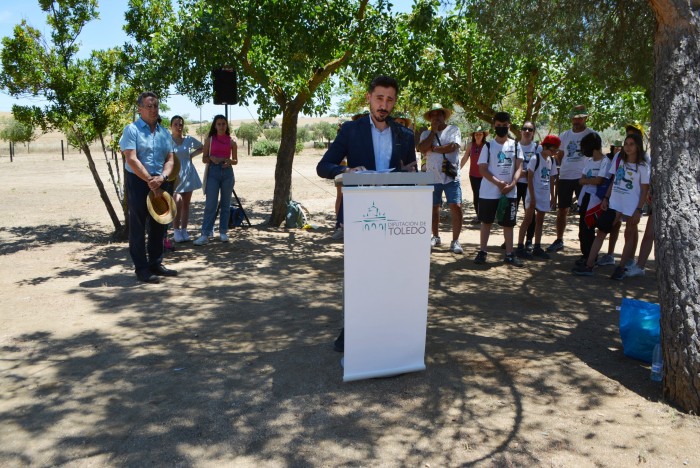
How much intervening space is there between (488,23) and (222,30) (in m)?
3.30

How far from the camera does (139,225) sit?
705cm

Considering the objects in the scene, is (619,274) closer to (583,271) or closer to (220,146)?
(583,271)

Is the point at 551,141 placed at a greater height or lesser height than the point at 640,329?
greater

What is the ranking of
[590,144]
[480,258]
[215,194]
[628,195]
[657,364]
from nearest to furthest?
[657,364] → [628,195] → [480,258] → [590,144] → [215,194]

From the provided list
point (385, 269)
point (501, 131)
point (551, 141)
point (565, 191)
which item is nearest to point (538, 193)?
point (551, 141)

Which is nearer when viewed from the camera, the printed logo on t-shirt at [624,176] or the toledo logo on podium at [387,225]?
the toledo logo on podium at [387,225]

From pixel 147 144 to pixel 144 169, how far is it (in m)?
Result: 0.33

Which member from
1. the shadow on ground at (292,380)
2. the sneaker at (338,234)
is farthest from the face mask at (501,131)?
the sneaker at (338,234)

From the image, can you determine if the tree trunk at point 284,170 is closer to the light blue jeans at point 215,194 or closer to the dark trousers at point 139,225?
the light blue jeans at point 215,194

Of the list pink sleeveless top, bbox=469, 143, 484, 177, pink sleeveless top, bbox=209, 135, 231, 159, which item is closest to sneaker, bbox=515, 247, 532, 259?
pink sleeveless top, bbox=469, 143, 484, 177

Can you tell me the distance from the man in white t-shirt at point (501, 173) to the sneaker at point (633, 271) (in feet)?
4.76

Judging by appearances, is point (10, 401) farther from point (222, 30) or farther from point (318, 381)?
point (222, 30)

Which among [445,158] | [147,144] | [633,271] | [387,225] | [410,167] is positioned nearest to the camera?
[387,225]

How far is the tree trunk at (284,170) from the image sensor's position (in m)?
11.5
